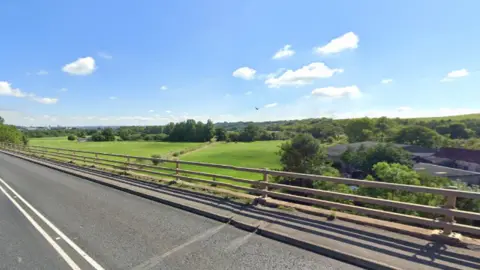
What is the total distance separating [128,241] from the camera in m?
5.13

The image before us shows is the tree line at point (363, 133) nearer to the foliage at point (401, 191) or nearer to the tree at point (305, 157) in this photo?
the tree at point (305, 157)

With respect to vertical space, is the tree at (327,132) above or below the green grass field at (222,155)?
above

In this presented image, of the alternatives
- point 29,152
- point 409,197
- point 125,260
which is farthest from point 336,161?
point 125,260

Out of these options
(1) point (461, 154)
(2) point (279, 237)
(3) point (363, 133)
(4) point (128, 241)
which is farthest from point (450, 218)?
(3) point (363, 133)

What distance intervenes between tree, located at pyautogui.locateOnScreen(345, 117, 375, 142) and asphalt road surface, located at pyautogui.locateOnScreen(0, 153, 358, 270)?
305 ft

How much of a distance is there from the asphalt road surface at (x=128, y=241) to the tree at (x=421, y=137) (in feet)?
297

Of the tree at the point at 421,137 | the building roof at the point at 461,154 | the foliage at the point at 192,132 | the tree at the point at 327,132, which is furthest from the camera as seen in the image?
the foliage at the point at 192,132

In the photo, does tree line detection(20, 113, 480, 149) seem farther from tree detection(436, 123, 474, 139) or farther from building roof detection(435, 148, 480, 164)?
building roof detection(435, 148, 480, 164)

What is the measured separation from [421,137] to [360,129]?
1869 centimetres

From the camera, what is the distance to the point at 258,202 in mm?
7078

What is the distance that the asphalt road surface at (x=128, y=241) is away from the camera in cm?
423

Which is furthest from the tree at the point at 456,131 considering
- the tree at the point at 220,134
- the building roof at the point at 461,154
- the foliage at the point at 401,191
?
the foliage at the point at 401,191

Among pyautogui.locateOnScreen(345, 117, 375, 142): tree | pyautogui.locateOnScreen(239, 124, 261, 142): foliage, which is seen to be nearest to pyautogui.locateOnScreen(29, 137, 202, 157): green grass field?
pyautogui.locateOnScreen(239, 124, 261, 142): foliage

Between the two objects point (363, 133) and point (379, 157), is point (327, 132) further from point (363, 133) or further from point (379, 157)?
point (379, 157)
